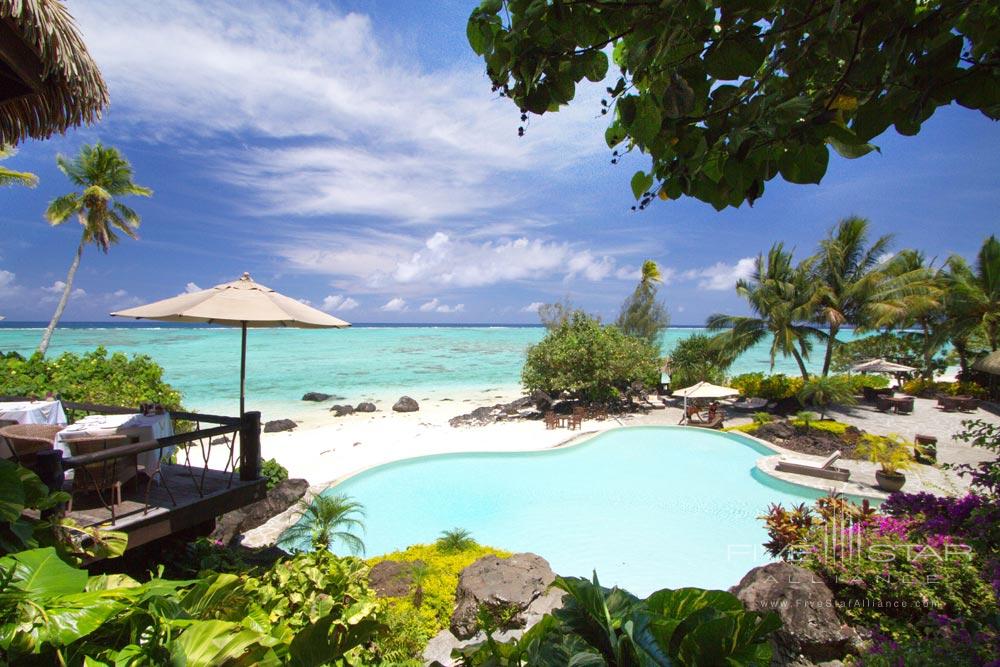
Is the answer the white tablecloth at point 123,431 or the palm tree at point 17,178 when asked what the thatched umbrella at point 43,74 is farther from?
the palm tree at point 17,178

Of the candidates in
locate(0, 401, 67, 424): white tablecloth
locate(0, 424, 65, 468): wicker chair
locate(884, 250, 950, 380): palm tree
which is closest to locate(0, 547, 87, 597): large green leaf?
locate(0, 424, 65, 468): wicker chair

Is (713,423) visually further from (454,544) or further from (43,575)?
(43,575)

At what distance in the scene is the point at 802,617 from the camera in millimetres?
3799

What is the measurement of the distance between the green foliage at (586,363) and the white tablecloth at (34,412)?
48.5 feet

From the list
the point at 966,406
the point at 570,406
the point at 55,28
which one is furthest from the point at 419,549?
the point at 966,406

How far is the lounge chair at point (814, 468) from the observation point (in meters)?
9.71

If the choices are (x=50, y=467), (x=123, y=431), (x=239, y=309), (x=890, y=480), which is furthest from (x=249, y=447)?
(x=890, y=480)

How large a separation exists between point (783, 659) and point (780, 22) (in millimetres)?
4523

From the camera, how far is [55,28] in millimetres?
2963

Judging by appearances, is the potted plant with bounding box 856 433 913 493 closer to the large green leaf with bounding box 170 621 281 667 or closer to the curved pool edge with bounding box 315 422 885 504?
the curved pool edge with bounding box 315 422 885 504

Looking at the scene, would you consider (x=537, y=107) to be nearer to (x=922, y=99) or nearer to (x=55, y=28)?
(x=922, y=99)

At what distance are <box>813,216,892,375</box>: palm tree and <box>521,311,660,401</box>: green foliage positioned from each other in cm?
827

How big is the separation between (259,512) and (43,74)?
7.33 m

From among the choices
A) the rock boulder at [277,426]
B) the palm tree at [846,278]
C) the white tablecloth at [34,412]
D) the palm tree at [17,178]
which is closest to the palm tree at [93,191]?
the palm tree at [17,178]
